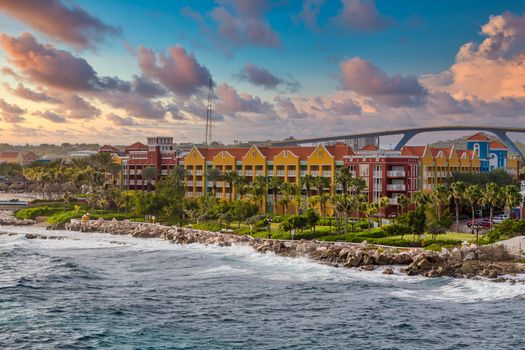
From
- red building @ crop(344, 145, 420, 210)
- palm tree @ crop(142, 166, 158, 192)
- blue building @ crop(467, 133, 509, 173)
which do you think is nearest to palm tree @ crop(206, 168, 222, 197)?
palm tree @ crop(142, 166, 158, 192)

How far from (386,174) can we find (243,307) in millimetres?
64796

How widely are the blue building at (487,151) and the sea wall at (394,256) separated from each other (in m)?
87.6

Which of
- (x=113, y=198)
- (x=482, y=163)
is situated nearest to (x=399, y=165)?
(x=482, y=163)

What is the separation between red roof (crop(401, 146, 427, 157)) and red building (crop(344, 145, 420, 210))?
5619mm

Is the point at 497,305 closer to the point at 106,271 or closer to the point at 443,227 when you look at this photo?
the point at 443,227

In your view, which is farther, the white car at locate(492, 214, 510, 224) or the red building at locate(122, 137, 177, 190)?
the red building at locate(122, 137, 177, 190)

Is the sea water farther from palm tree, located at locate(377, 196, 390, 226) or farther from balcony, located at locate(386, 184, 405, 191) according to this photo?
balcony, located at locate(386, 184, 405, 191)

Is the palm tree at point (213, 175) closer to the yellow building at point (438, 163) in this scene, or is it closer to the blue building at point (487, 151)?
the yellow building at point (438, 163)

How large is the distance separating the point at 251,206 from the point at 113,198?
141 feet

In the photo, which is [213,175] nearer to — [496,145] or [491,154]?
[491,154]

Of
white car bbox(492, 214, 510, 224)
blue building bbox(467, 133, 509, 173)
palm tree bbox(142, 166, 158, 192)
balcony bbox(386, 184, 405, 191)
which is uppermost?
blue building bbox(467, 133, 509, 173)

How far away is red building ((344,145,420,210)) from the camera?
108 m

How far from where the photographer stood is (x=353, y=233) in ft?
284

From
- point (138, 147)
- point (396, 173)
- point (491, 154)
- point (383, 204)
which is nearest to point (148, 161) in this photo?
point (138, 147)
